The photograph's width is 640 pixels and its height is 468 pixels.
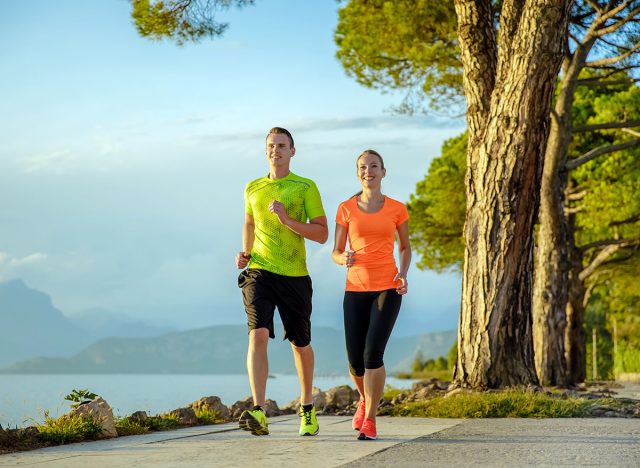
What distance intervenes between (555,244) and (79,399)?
11.9m

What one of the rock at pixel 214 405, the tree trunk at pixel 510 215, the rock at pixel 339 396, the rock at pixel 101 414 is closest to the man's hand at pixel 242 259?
the rock at pixel 101 414

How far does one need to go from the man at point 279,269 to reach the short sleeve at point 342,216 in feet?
0.36

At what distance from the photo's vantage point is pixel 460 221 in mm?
25406

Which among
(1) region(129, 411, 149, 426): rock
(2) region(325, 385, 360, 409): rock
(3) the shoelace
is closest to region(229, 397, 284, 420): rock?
(2) region(325, 385, 360, 409): rock

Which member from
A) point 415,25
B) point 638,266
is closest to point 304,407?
point 415,25

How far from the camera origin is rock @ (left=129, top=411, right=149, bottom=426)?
25.8ft

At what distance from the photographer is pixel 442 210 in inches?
996

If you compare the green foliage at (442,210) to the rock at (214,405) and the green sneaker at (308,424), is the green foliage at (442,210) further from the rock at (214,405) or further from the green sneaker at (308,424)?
the green sneaker at (308,424)

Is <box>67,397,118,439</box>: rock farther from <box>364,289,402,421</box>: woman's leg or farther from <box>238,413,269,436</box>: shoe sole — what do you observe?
<box>364,289,402,421</box>: woman's leg

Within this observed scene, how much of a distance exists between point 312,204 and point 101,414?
2208 mm

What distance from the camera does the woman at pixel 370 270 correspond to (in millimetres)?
6527

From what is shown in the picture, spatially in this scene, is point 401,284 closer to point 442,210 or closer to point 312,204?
point 312,204

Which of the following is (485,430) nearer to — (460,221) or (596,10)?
(596,10)

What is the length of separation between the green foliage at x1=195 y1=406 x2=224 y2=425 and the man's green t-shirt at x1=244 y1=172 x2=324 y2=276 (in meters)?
2.31
